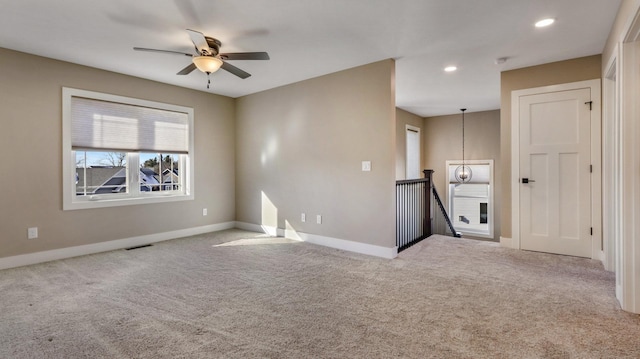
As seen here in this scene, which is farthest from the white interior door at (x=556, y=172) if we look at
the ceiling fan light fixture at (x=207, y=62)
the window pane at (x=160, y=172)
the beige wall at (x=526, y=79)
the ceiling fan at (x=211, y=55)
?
the window pane at (x=160, y=172)

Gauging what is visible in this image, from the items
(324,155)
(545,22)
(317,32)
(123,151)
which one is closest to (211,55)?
(317,32)

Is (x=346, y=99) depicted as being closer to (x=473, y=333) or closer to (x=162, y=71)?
(x=162, y=71)

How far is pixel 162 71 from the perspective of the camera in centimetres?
433

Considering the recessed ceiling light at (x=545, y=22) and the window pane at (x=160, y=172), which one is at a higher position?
the recessed ceiling light at (x=545, y=22)

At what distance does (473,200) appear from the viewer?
8.00 m

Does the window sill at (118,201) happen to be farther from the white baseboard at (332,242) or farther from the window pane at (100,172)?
the white baseboard at (332,242)

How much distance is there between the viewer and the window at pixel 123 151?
4.05m

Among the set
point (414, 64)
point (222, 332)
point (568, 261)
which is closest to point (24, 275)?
point (222, 332)

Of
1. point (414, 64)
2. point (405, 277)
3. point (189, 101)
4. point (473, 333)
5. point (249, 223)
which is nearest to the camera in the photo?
point (473, 333)

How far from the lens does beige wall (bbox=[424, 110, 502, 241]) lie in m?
7.15

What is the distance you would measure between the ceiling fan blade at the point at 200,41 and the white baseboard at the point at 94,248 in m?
3.09

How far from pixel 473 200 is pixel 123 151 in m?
7.86

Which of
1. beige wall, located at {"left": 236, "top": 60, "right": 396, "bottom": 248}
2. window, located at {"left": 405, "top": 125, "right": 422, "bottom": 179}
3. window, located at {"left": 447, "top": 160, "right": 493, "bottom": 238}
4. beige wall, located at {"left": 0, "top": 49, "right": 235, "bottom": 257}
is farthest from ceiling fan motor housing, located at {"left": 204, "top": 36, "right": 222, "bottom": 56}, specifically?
window, located at {"left": 447, "top": 160, "right": 493, "bottom": 238}

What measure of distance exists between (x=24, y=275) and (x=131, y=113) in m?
2.44
